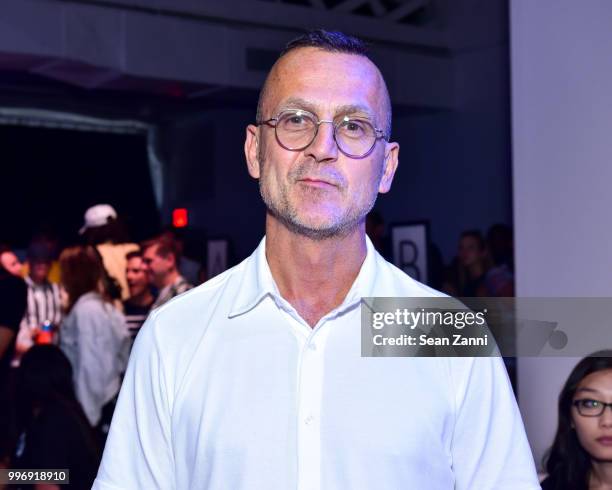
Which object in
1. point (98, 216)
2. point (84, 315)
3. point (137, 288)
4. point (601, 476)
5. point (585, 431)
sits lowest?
point (601, 476)

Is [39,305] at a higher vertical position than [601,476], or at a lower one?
higher

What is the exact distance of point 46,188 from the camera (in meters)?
10.5

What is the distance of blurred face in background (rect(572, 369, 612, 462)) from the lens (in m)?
2.58

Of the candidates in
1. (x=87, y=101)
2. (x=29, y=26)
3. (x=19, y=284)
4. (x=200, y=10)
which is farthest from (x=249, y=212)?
(x=19, y=284)

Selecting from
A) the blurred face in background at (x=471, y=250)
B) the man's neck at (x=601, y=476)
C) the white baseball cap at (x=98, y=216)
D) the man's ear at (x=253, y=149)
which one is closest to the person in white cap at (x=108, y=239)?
the white baseball cap at (x=98, y=216)

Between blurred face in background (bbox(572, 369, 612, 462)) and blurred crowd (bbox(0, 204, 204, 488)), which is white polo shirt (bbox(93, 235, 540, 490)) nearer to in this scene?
blurred face in background (bbox(572, 369, 612, 462))

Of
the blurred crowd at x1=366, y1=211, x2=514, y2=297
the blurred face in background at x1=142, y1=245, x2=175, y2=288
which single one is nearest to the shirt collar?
the blurred face in background at x1=142, y1=245, x2=175, y2=288

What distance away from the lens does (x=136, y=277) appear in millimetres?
5023

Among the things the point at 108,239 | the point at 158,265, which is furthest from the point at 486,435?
the point at 108,239

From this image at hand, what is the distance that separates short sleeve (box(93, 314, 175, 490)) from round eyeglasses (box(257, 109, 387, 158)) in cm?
36

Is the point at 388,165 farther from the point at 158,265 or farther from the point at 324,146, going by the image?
the point at 158,265

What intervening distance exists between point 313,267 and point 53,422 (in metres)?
2.03

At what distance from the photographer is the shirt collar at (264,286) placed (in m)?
1.46

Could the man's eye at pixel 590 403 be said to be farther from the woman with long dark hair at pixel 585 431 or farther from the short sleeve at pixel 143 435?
the short sleeve at pixel 143 435
